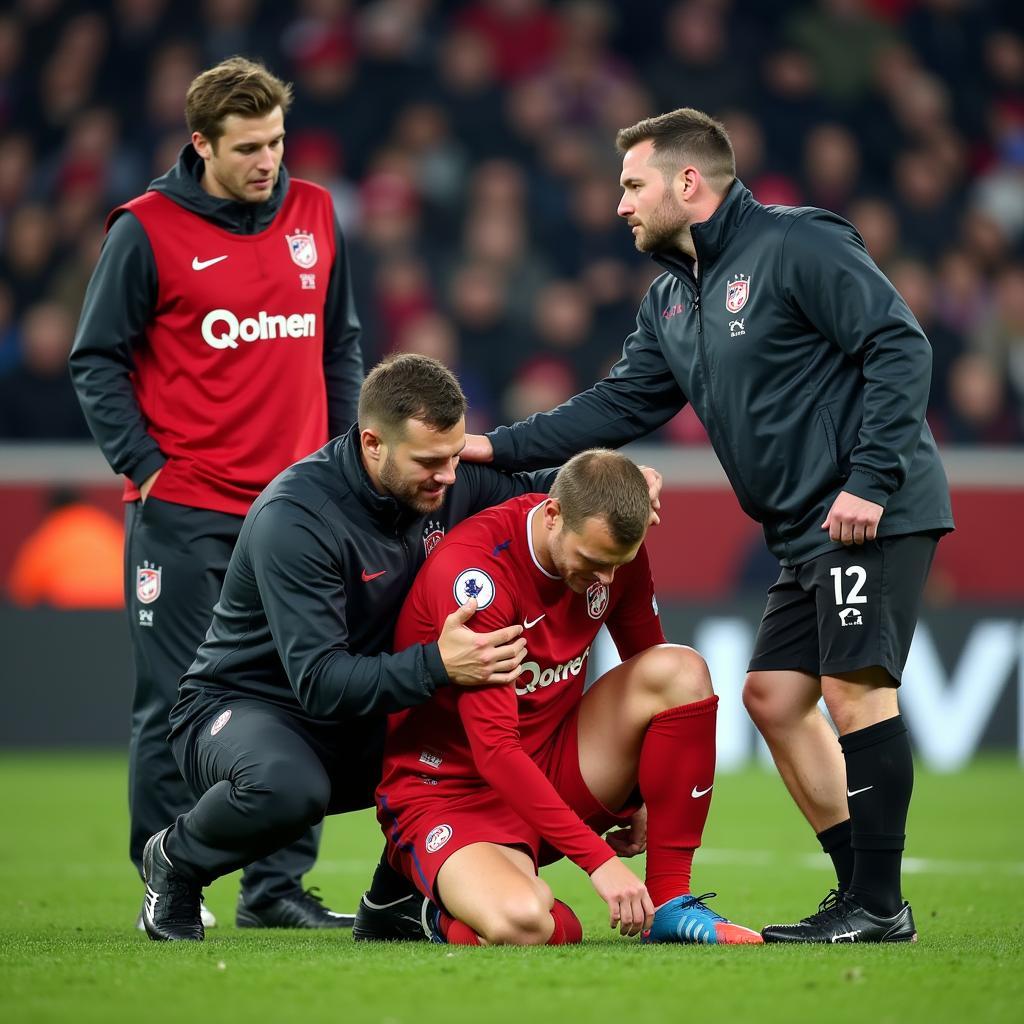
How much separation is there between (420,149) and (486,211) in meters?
0.69

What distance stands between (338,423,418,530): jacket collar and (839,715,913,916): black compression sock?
1.28 metres

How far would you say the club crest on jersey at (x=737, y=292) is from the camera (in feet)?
15.1

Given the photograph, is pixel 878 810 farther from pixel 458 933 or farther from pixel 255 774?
pixel 255 774

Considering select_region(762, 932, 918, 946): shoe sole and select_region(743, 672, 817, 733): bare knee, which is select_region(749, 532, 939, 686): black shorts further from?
select_region(762, 932, 918, 946): shoe sole

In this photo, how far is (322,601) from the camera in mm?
4406

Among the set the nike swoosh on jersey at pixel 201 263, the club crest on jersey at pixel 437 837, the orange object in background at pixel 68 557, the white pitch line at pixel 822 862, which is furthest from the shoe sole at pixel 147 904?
the orange object in background at pixel 68 557

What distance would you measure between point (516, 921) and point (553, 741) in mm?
605

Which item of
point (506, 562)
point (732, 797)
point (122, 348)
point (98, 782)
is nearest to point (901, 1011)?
point (506, 562)

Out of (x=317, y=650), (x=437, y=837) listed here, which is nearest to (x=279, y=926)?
(x=437, y=837)

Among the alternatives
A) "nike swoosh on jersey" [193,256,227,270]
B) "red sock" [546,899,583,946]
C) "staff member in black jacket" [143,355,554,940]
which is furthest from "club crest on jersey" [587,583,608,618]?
"nike swoosh on jersey" [193,256,227,270]

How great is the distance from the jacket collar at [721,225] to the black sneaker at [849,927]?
1714 millimetres

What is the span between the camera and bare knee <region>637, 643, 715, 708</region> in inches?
179

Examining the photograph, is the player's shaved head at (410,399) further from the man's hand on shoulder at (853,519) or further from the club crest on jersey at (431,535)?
the man's hand on shoulder at (853,519)

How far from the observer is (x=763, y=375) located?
4574 mm
